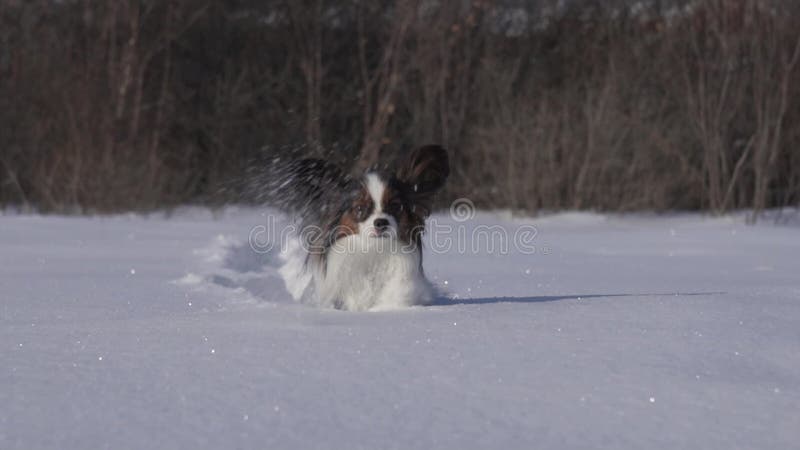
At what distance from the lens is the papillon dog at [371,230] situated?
4.97 metres

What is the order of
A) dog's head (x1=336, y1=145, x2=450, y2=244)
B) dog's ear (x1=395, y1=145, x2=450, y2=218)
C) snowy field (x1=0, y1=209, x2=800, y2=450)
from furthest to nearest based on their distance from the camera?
dog's ear (x1=395, y1=145, x2=450, y2=218), dog's head (x1=336, y1=145, x2=450, y2=244), snowy field (x1=0, y1=209, x2=800, y2=450)

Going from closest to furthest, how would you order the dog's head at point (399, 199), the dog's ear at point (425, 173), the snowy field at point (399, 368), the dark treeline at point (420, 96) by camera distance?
the snowy field at point (399, 368), the dog's head at point (399, 199), the dog's ear at point (425, 173), the dark treeline at point (420, 96)

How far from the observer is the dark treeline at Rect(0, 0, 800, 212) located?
1362 cm

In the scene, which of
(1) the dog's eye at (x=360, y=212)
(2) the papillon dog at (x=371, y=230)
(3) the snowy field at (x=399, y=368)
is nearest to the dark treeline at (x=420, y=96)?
(2) the papillon dog at (x=371, y=230)

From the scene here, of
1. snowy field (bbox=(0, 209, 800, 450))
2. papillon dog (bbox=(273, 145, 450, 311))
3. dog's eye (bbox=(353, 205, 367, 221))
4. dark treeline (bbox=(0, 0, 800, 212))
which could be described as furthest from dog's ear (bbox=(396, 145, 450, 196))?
dark treeline (bbox=(0, 0, 800, 212))

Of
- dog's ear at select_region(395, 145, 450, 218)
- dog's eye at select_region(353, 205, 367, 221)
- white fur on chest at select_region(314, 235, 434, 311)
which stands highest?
dog's ear at select_region(395, 145, 450, 218)

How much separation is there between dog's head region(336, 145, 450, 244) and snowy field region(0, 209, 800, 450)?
43cm

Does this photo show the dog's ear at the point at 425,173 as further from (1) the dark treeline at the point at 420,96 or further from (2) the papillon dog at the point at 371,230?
(1) the dark treeline at the point at 420,96

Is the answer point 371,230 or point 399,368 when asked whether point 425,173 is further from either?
point 399,368

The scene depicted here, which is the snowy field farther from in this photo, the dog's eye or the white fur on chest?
the dog's eye

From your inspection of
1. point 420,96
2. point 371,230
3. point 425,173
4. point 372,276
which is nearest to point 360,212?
point 371,230

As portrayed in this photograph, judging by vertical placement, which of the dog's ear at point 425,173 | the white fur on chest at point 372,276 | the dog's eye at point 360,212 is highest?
the dog's ear at point 425,173

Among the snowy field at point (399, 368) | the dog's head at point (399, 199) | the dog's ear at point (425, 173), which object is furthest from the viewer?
the dog's ear at point (425, 173)

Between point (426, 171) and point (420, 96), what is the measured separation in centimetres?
1060
